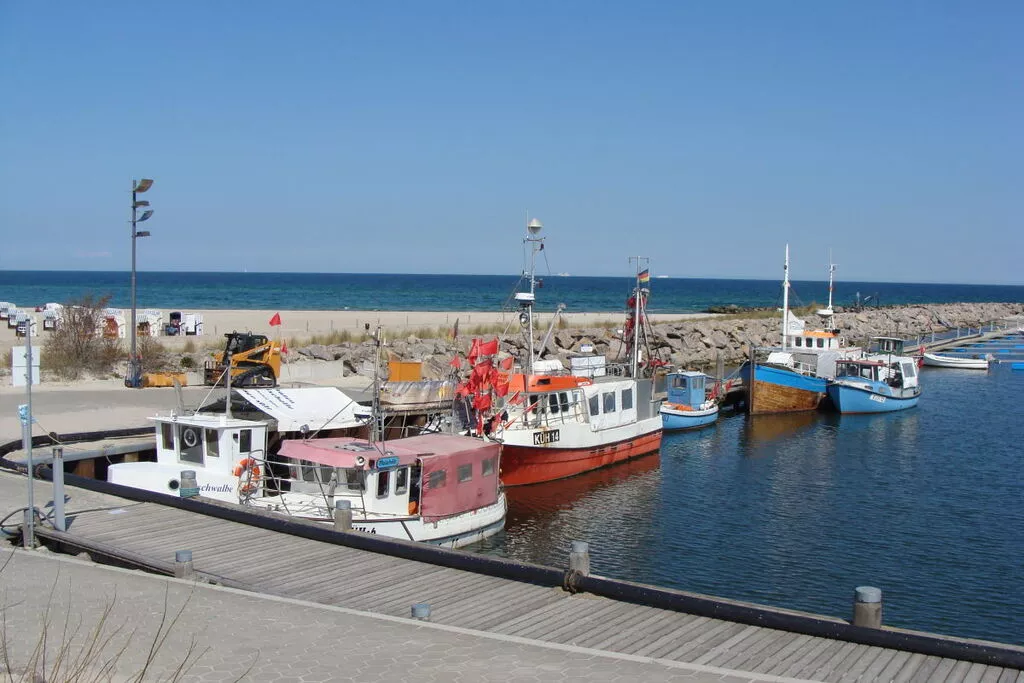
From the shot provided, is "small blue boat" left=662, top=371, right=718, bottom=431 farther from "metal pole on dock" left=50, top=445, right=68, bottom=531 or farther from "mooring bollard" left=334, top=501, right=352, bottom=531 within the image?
"metal pole on dock" left=50, top=445, right=68, bottom=531

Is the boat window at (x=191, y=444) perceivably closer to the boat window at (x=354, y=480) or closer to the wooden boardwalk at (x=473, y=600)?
the boat window at (x=354, y=480)

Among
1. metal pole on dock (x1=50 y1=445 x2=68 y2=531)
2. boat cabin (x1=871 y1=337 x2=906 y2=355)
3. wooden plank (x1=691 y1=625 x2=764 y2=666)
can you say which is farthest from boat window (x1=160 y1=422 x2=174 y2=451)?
boat cabin (x1=871 y1=337 x2=906 y2=355)

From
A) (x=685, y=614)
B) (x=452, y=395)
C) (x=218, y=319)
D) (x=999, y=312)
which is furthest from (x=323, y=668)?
(x=999, y=312)

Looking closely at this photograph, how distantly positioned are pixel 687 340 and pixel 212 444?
51293 millimetres

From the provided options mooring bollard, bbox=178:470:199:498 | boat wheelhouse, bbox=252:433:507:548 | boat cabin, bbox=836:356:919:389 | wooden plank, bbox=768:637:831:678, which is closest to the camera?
wooden plank, bbox=768:637:831:678

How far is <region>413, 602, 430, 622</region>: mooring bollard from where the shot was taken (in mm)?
12281

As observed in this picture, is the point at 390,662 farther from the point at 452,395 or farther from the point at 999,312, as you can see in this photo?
the point at 999,312

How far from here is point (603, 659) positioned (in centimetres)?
1113

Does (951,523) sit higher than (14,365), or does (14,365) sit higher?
(14,365)

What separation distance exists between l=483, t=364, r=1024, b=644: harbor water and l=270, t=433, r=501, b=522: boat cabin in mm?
2421

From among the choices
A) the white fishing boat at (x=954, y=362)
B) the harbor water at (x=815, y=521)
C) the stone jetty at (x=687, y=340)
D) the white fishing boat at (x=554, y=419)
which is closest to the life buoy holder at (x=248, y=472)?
the harbor water at (x=815, y=521)

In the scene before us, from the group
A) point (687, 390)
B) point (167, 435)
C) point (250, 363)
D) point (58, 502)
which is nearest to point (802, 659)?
point (58, 502)

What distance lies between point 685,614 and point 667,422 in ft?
101

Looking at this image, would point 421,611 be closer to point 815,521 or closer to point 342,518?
point 342,518
